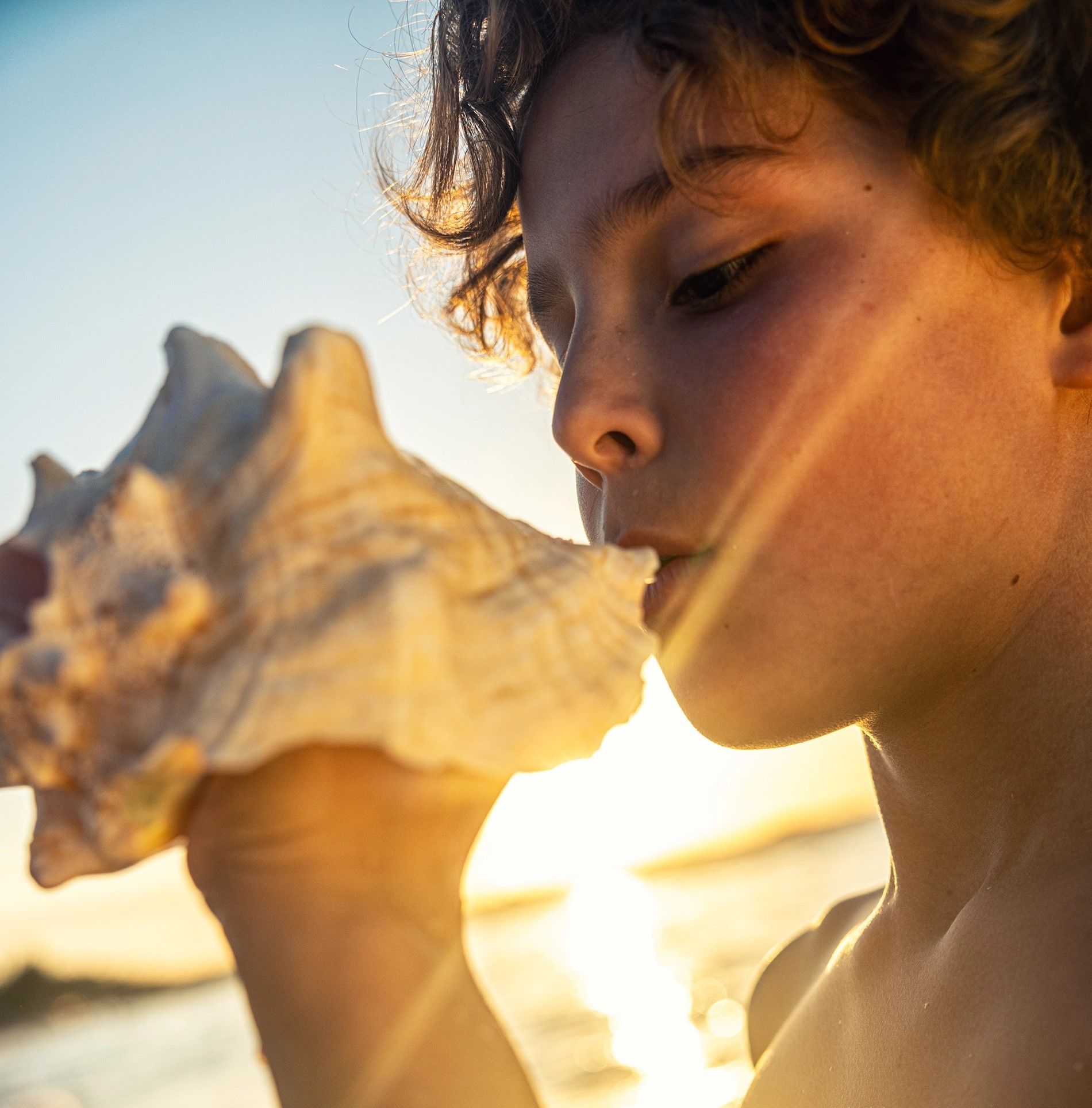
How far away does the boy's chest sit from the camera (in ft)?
4.92

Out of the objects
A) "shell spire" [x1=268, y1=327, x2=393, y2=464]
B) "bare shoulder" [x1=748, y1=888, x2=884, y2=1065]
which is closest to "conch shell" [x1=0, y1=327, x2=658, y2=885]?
"shell spire" [x1=268, y1=327, x2=393, y2=464]

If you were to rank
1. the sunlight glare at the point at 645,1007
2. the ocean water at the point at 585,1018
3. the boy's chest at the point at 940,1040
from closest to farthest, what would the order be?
the boy's chest at the point at 940,1040 → the sunlight glare at the point at 645,1007 → the ocean water at the point at 585,1018

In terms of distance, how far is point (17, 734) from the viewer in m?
1.03

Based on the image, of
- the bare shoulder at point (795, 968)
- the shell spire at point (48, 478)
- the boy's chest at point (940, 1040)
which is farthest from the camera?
the bare shoulder at point (795, 968)

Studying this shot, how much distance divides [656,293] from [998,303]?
2.19 feet

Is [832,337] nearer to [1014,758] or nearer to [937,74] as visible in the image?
[937,74]

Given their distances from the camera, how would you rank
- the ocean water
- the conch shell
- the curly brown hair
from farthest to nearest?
the ocean water < the curly brown hair < the conch shell

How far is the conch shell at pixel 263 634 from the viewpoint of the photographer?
3.11 ft

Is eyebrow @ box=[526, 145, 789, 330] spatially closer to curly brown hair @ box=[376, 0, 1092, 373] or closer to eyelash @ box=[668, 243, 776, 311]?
curly brown hair @ box=[376, 0, 1092, 373]

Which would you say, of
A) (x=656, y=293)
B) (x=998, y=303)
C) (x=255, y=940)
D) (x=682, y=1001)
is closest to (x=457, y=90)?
(x=656, y=293)

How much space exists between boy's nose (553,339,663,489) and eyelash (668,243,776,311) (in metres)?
0.18

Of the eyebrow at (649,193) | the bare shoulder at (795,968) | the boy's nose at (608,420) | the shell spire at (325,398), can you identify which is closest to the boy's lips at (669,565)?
the boy's nose at (608,420)

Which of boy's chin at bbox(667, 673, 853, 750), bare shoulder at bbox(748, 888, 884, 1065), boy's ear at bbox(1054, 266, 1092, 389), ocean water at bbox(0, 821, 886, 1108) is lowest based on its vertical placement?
ocean water at bbox(0, 821, 886, 1108)

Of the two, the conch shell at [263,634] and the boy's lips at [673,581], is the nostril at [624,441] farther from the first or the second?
the conch shell at [263,634]
